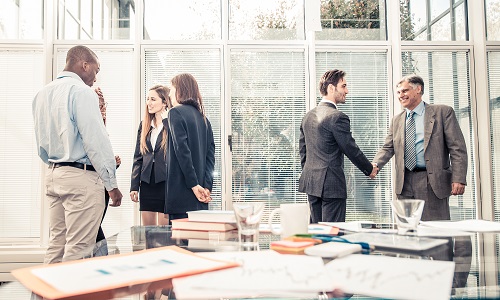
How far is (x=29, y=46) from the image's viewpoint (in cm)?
402

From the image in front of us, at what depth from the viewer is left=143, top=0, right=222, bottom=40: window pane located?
419cm

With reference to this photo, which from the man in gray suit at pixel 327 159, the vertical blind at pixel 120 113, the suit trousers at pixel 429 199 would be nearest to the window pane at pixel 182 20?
the vertical blind at pixel 120 113

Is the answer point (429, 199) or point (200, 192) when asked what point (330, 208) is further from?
point (200, 192)

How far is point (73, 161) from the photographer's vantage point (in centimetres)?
229

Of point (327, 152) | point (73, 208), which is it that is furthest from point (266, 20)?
point (73, 208)

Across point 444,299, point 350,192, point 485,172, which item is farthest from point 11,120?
point 485,172

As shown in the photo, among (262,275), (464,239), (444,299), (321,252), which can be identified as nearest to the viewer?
(444,299)

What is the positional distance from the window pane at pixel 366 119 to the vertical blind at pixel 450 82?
313mm

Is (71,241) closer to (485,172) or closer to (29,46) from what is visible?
(29,46)

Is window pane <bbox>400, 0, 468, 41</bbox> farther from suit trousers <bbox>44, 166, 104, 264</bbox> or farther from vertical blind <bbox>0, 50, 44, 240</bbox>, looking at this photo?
vertical blind <bbox>0, 50, 44, 240</bbox>

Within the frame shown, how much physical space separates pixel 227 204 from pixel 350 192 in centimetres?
126

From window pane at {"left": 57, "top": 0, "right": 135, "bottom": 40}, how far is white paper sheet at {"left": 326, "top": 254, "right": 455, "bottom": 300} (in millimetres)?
3929

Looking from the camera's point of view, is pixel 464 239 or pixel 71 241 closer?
pixel 464 239

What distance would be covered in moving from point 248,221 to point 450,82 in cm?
387
